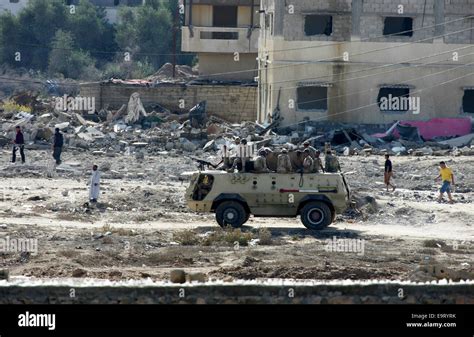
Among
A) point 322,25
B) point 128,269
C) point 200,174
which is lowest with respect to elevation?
point 128,269

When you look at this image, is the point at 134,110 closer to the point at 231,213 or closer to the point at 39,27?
the point at 231,213

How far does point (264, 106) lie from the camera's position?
166ft

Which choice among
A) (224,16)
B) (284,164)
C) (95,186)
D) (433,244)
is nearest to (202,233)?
(284,164)

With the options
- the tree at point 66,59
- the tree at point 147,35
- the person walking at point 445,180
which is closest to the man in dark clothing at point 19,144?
the person walking at point 445,180

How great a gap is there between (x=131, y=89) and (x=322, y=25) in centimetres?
1270

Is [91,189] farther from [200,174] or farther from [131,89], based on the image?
[131,89]

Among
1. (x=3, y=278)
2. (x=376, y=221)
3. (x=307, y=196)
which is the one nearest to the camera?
(x=3, y=278)

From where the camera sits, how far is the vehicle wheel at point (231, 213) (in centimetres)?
2664

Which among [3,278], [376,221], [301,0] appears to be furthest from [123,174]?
[3,278]

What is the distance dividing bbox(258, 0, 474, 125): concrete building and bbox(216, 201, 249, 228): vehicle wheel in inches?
796

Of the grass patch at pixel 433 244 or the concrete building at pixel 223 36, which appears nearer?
the grass patch at pixel 433 244

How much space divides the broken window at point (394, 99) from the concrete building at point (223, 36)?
14.3 m

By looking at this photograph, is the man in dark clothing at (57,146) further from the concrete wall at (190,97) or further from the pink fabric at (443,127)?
the concrete wall at (190,97)
